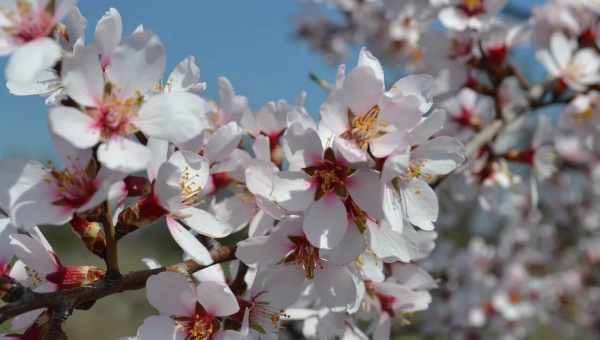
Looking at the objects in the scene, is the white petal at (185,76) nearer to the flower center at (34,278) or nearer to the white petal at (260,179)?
the white petal at (260,179)

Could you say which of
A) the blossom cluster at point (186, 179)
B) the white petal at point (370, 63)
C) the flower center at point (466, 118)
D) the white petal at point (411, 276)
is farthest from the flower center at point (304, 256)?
the flower center at point (466, 118)

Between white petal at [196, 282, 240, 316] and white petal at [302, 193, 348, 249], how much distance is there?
0.19 metres

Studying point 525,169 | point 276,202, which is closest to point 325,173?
point 276,202

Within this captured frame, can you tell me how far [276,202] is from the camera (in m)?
1.02

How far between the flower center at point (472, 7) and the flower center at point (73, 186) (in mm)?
1481

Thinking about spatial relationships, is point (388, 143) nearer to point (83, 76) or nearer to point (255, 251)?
point (255, 251)

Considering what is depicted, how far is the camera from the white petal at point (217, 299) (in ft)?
3.49

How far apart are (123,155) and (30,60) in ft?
0.60

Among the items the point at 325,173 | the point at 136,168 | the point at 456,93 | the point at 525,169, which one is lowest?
the point at 525,169

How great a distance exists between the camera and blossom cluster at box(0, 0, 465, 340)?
0.90 m

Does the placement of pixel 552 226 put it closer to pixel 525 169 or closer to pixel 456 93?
pixel 525 169

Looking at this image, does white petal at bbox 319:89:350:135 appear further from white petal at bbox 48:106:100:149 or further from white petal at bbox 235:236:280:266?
white petal at bbox 48:106:100:149

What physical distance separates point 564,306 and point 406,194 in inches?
230

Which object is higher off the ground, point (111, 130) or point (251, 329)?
point (111, 130)
